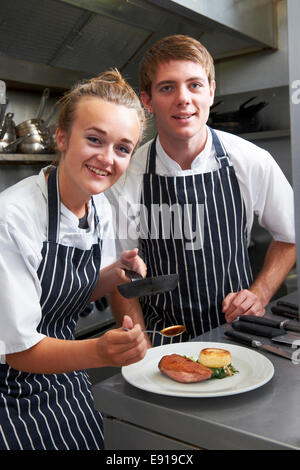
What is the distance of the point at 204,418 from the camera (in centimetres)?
70

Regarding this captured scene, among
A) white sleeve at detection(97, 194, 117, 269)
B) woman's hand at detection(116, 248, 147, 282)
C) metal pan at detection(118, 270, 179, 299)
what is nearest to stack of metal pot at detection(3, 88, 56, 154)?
white sleeve at detection(97, 194, 117, 269)

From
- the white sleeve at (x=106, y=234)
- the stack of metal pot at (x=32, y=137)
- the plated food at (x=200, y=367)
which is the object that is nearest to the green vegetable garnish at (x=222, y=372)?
the plated food at (x=200, y=367)

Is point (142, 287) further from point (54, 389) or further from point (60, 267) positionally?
point (54, 389)

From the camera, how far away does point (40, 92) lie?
96.4 inches

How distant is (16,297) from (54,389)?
1.02ft

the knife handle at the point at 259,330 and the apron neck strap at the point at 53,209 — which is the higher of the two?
the apron neck strap at the point at 53,209

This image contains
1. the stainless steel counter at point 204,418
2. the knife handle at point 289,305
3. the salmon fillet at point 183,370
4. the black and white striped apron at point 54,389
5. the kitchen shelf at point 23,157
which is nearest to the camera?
the stainless steel counter at point 204,418

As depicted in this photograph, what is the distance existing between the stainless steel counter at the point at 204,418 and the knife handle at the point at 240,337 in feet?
0.44

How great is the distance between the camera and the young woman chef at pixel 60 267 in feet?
3.15

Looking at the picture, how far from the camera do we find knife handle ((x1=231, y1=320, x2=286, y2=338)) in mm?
1021

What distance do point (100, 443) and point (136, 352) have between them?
479 millimetres

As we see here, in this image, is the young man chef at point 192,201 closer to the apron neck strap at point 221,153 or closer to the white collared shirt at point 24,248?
the apron neck strap at point 221,153

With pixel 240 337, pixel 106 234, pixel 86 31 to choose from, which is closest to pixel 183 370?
pixel 240 337

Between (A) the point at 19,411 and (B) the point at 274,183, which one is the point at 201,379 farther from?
(B) the point at 274,183
